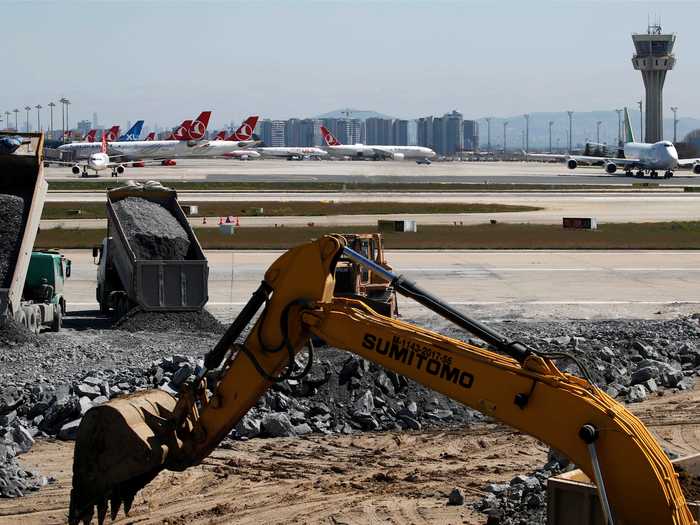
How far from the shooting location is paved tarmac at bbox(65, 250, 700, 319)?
112 feet

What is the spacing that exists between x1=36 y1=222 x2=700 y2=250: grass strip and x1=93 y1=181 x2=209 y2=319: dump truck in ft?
52.3

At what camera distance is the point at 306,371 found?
476 inches

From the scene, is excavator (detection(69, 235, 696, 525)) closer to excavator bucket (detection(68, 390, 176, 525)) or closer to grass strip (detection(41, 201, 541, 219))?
excavator bucket (detection(68, 390, 176, 525))

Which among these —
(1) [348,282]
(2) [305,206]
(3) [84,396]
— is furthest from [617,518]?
(2) [305,206]

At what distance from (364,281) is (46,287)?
8.09 m

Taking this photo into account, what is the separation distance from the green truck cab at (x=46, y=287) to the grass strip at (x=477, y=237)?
58.5 ft

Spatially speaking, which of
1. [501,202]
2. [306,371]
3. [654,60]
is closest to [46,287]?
[306,371]

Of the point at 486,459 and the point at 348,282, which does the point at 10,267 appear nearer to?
the point at 348,282

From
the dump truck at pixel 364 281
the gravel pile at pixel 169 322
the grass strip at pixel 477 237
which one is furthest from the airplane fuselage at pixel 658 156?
the gravel pile at pixel 169 322

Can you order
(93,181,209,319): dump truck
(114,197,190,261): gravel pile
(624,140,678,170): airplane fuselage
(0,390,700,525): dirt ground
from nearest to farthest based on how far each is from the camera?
1. (0,390,700,525): dirt ground
2. (93,181,209,319): dump truck
3. (114,197,190,261): gravel pile
4. (624,140,678,170): airplane fuselage

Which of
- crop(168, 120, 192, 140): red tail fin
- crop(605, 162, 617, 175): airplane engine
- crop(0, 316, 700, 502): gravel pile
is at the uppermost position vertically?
crop(168, 120, 192, 140): red tail fin

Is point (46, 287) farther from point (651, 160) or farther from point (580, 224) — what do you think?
point (651, 160)

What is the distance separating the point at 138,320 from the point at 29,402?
333 inches

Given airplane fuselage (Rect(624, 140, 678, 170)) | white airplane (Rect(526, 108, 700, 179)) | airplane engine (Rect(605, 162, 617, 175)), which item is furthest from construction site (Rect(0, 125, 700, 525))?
airplane engine (Rect(605, 162, 617, 175))
